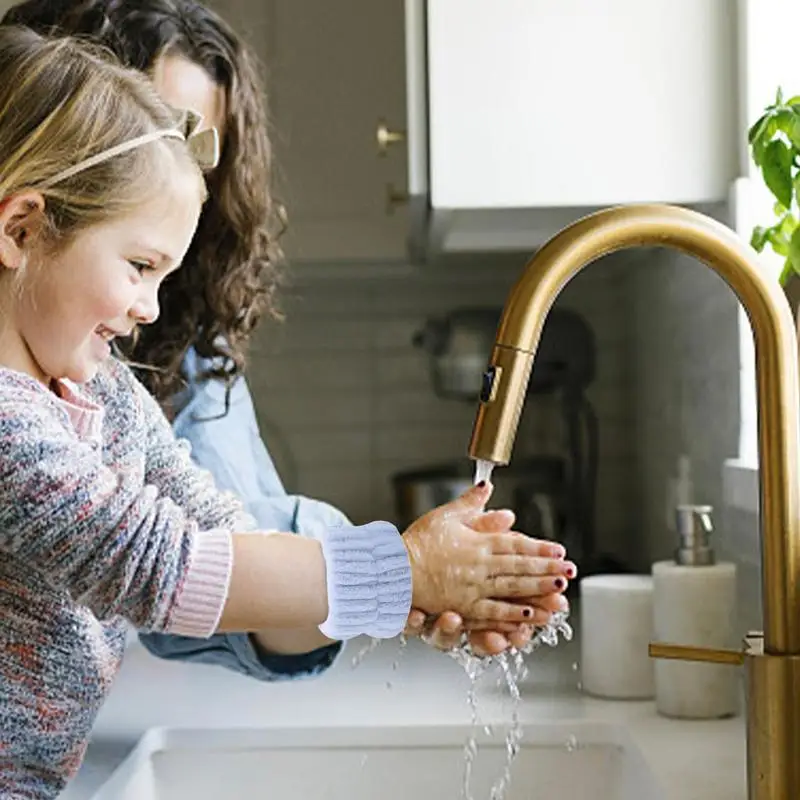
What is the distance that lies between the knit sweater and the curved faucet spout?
168 millimetres

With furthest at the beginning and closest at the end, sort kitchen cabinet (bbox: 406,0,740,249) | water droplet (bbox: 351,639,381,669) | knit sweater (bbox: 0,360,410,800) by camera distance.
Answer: kitchen cabinet (bbox: 406,0,740,249) < water droplet (bbox: 351,639,381,669) < knit sweater (bbox: 0,360,410,800)

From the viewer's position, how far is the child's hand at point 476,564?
3.21ft

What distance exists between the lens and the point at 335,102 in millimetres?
2660

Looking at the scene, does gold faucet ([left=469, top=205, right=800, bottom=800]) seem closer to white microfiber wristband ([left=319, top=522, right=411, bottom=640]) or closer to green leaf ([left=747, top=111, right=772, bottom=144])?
white microfiber wristband ([left=319, top=522, right=411, bottom=640])

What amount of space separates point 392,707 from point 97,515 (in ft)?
2.63

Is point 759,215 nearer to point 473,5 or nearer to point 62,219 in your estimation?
point 473,5

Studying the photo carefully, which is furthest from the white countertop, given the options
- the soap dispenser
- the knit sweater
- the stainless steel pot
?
the stainless steel pot

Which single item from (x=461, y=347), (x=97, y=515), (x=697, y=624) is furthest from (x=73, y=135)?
(x=461, y=347)

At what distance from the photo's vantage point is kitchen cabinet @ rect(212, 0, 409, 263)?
265cm

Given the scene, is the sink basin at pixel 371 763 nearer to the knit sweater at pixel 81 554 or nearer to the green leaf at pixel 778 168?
the knit sweater at pixel 81 554

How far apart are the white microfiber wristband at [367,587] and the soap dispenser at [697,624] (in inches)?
25.1

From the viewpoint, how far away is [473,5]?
5.67ft

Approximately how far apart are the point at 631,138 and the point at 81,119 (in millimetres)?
852

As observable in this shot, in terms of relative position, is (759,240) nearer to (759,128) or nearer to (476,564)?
(759,128)
